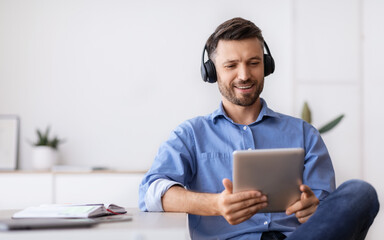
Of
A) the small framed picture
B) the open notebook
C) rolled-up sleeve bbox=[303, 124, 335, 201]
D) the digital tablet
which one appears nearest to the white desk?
the open notebook

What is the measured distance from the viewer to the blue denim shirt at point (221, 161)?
1.50m

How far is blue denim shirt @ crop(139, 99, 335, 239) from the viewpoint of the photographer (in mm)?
1504

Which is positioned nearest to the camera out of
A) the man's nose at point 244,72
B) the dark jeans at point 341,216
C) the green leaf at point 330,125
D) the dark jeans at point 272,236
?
the dark jeans at point 341,216

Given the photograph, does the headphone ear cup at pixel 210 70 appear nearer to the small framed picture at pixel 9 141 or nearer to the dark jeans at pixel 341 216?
the dark jeans at pixel 341 216

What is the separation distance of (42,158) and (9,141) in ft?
1.34

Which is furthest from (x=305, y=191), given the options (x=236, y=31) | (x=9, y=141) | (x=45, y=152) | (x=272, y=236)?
(x=9, y=141)

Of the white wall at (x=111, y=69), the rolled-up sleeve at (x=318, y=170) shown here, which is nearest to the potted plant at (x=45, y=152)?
the white wall at (x=111, y=69)

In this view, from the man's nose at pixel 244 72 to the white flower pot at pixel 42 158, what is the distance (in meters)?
2.21

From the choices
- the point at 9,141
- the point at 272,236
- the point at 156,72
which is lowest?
the point at 272,236

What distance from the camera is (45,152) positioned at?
3.45 meters

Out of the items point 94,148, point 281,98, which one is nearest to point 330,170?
point 281,98

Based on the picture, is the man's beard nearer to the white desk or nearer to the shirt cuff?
the shirt cuff

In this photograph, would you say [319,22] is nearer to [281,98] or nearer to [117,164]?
[281,98]

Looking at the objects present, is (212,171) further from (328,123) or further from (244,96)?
(328,123)
